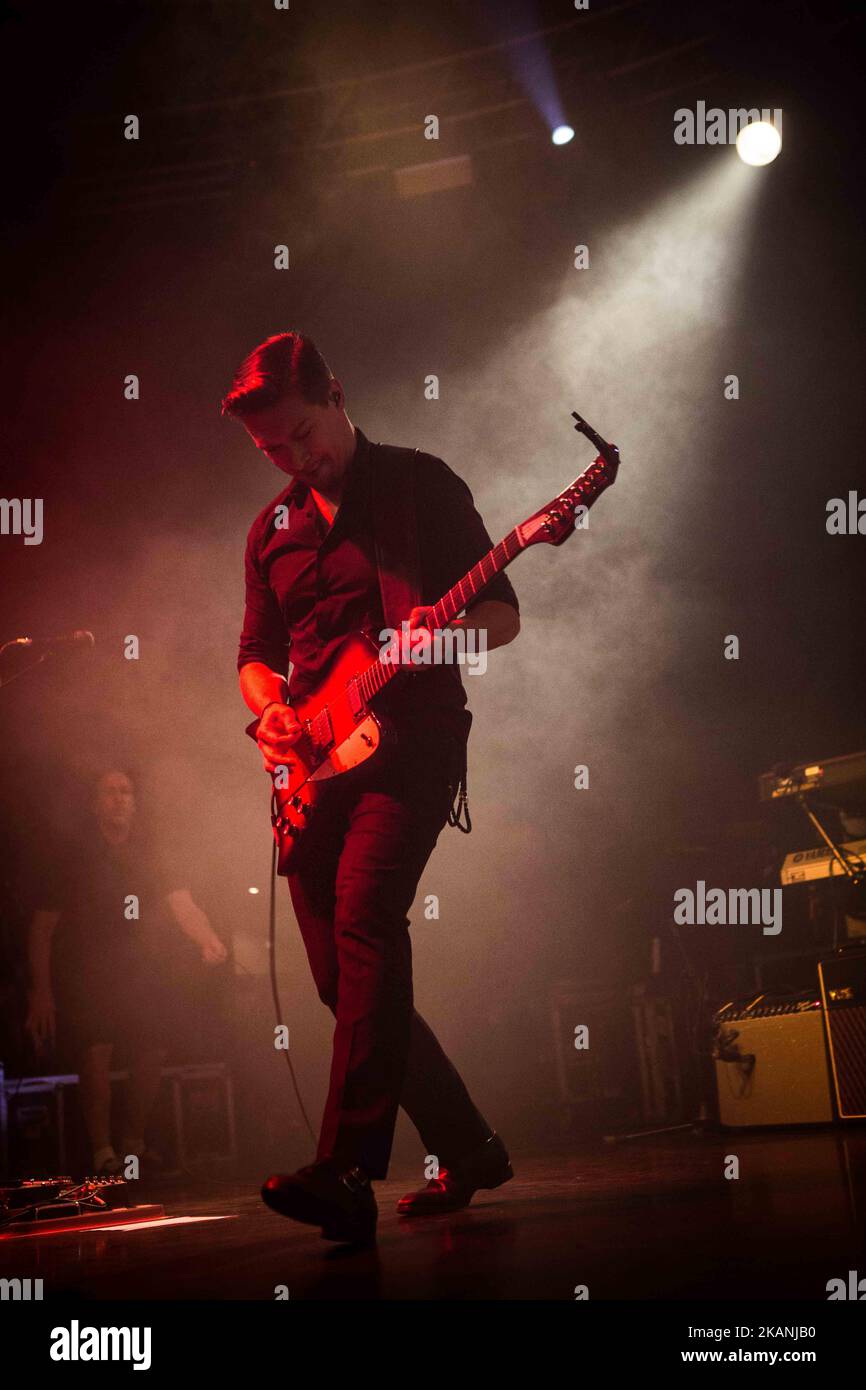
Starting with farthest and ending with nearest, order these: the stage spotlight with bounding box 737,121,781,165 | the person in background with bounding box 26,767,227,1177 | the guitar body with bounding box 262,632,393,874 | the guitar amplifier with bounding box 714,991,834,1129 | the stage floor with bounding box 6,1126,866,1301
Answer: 1. the stage spotlight with bounding box 737,121,781,165
2. the person in background with bounding box 26,767,227,1177
3. the guitar amplifier with bounding box 714,991,834,1129
4. the guitar body with bounding box 262,632,393,874
5. the stage floor with bounding box 6,1126,866,1301

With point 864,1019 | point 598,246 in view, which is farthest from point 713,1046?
point 598,246

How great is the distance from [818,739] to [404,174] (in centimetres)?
372

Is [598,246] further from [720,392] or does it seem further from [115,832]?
[115,832]

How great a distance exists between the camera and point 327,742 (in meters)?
2.44

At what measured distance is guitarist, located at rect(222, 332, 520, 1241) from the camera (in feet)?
6.85

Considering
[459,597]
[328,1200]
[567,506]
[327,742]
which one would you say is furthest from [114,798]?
[328,1200]

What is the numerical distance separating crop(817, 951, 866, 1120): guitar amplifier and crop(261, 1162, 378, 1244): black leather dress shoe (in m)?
1.93

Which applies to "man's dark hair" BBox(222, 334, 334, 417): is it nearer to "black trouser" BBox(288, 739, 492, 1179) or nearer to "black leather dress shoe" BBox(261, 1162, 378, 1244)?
"black trouser" BBox(288, 739, 492, 1179)

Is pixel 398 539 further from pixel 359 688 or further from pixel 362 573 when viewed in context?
pixel 359 688

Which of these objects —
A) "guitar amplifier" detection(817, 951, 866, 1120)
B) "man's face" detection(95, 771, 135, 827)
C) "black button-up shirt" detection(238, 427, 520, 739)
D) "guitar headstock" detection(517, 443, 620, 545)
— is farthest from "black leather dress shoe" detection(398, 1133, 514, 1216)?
"man's face" detection(95, 771, 135, 827)

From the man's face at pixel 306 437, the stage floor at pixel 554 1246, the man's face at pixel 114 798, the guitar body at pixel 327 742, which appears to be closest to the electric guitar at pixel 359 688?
the guitar body at pixel 327 742

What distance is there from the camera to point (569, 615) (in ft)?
18.8

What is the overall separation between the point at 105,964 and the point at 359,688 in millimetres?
2901

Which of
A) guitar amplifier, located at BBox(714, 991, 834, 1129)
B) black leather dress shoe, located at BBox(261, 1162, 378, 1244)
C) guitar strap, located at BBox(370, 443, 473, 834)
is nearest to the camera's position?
black leather dress shoe, located at BBox(261, 1162, 378, 1244)
